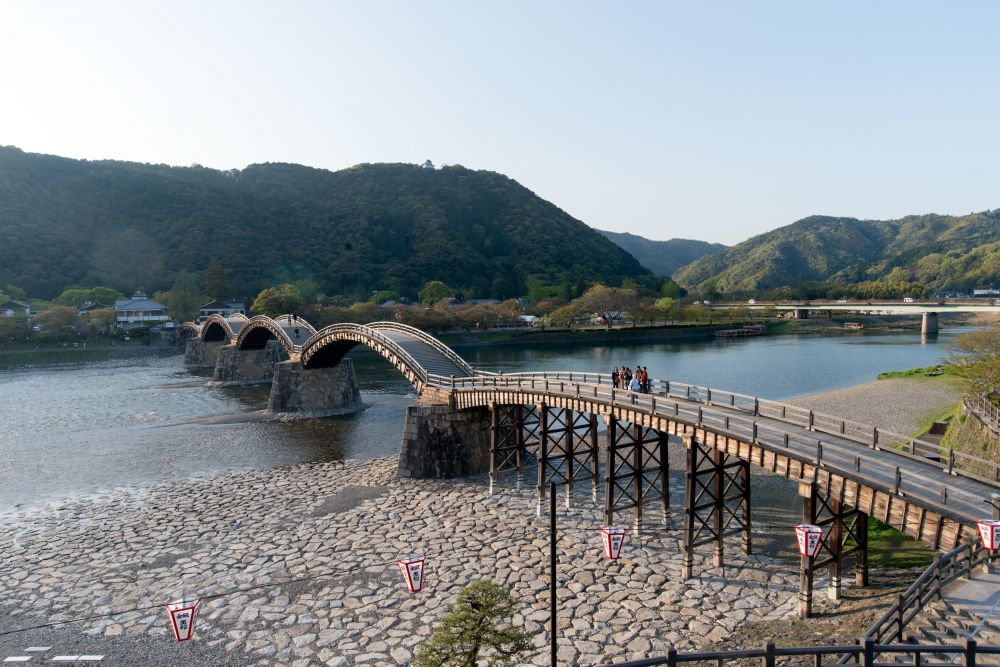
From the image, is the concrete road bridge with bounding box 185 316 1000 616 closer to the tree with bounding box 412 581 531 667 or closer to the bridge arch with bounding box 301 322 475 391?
the bridge arch with bounding box 301 322 475 391

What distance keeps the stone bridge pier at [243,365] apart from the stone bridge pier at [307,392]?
50.1ft

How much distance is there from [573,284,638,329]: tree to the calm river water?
17.4 meters

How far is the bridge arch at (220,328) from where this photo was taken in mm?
66312

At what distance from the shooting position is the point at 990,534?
9.02m

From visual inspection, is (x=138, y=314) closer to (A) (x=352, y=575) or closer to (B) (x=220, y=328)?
(B) (x=220, y=328)

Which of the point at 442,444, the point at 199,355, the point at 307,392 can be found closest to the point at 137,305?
the point at 199,355

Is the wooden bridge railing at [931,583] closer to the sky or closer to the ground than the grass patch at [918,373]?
closer to the sky

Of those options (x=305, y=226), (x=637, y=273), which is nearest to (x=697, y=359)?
(x=637, y=273)

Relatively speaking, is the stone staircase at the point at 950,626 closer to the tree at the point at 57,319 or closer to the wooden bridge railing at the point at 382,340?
the wooden bridge railing at the point at 382,340

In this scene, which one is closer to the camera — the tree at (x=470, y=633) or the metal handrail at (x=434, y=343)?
the tree at (x=470, y=633)

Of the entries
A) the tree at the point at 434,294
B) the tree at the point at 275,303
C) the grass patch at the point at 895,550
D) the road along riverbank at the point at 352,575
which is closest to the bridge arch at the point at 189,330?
the tree at the point at 275,303

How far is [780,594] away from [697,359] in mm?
57404

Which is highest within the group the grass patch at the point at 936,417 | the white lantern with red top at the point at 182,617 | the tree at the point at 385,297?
the tree at the point at 385,297

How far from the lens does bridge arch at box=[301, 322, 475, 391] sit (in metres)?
30.4
